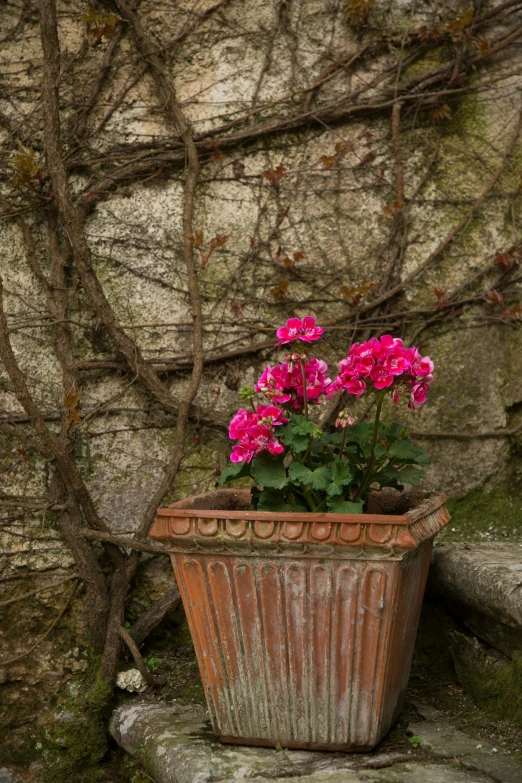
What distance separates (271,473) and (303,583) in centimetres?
26

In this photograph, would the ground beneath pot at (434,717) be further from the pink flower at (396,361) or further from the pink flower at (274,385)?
the pink flower at (274,385)

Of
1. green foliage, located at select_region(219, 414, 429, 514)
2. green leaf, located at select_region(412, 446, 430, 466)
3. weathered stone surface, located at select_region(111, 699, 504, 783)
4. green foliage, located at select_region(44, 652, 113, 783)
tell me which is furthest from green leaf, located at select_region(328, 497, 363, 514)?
green foliage, located at select_region(44, 652, 113, 783)

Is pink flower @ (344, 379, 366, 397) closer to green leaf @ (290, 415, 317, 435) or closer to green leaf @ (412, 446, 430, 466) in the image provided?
green leaf @ (290, 415, 317, 435)

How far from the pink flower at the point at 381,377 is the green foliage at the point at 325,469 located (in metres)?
0.15

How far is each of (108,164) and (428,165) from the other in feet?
3.65

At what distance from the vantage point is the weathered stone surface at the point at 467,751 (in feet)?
5.54

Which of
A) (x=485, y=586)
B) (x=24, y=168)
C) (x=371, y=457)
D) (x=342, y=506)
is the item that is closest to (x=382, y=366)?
(x=371, y=457)

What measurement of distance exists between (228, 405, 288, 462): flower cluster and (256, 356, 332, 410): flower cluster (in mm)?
61

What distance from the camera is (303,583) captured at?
5.79 ft

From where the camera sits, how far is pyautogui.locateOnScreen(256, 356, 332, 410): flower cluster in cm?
193

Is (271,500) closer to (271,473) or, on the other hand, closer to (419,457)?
(271,473)

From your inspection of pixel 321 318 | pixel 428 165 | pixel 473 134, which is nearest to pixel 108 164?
pixel 321 318

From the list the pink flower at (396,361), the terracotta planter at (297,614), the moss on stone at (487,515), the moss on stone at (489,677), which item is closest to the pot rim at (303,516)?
the terracotta planter at (297,614)

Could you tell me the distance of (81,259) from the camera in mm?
2590
